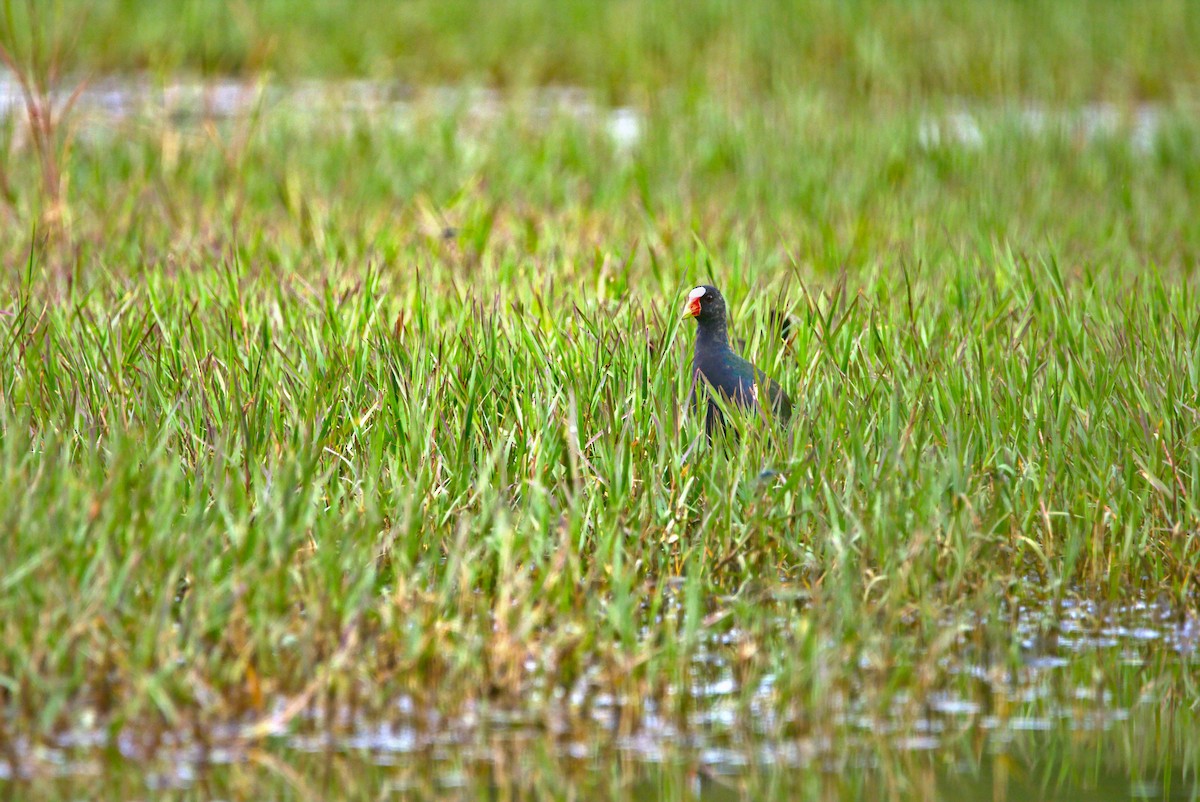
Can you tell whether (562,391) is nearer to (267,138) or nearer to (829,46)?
(267,138)

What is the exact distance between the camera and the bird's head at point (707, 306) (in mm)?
4988

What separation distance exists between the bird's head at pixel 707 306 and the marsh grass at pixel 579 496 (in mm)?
148

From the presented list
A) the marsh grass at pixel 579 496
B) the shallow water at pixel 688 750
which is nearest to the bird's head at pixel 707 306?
the marsh grass at pixel 579 496

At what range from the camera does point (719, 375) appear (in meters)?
4.83

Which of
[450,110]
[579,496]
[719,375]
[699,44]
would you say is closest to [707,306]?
[719,375]

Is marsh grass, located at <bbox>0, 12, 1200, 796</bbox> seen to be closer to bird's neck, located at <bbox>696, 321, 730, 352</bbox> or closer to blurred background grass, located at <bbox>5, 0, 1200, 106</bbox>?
bird's neck, located at <bbox>696, 321, 730, 352</bbox>

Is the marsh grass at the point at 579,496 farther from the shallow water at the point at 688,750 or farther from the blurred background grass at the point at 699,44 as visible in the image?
the blurred background grass at the point at 699,44

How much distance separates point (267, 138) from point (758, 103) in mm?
3027

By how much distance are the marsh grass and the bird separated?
0.08 m

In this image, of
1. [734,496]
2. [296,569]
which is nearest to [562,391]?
[734,496]

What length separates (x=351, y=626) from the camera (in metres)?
3.40

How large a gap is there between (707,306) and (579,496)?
45.4 inches

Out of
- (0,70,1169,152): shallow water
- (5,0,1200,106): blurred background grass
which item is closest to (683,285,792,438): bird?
(0,70,1169,152): shallow water

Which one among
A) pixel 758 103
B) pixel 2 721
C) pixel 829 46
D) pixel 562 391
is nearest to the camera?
pixel 2 721
